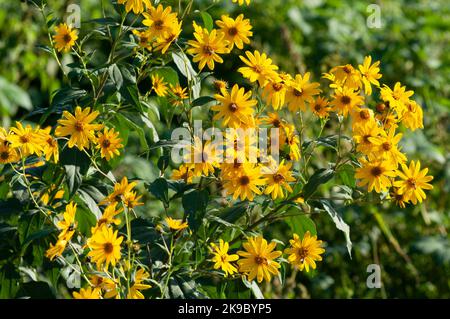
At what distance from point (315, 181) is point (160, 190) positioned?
0.39m

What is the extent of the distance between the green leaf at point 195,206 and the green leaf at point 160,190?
0.17 ft

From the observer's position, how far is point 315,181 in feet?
6.28

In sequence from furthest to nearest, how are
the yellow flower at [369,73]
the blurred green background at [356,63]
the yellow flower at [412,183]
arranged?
the blurred green background at [356,63], the yellow flower at [369,73], the yellow flower at [412,183]

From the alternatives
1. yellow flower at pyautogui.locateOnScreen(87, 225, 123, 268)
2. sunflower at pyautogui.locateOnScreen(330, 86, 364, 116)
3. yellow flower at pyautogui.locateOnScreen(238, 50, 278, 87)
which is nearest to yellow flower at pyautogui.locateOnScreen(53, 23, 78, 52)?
yellow flower at pyautogui.locateOnScreen(238, 50, 278, 87)

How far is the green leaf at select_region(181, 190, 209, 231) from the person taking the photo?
6.04 ft

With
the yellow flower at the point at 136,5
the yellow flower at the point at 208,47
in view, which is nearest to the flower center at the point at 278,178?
the yellow flower at the point at 208,47

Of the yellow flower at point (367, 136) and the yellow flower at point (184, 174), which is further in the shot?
the yellow flower at point (184, 174)

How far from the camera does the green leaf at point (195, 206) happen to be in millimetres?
1841

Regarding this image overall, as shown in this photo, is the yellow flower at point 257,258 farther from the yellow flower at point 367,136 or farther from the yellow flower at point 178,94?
the yellow flower at point 178,94

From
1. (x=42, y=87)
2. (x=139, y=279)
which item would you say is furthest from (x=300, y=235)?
(x=42, y=87)

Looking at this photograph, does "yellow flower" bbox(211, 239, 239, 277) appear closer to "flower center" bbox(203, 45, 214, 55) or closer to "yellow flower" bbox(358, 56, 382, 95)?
"flower center" bbox(203, 45, 214, 55)

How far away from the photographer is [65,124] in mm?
1846

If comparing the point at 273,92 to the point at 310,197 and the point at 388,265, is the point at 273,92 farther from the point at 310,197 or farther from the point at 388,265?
the point at 388,265

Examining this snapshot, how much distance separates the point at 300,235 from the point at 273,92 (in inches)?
15.3
